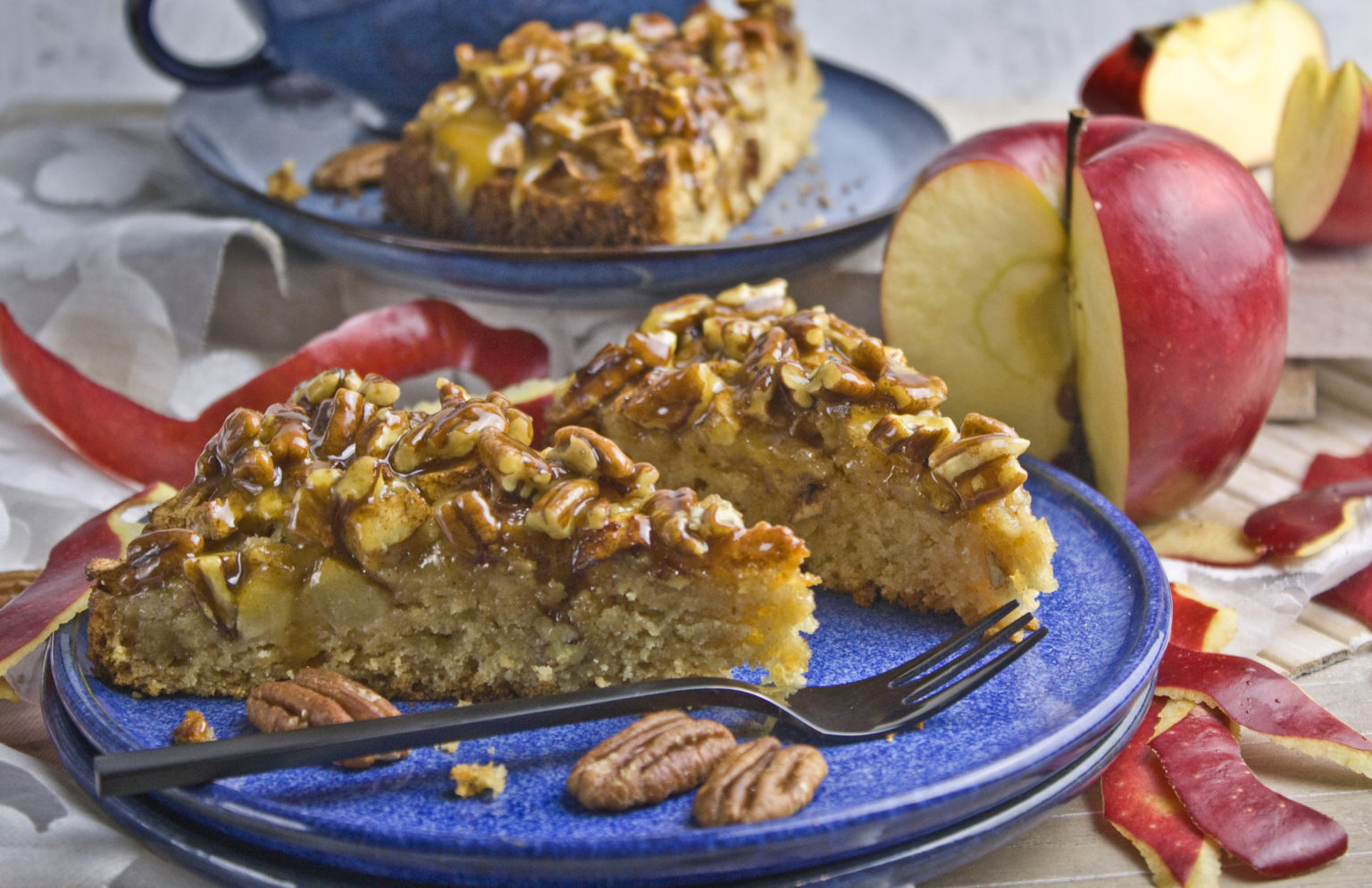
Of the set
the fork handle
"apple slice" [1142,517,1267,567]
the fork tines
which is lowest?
"apple slice" [1142,517,1267,567]

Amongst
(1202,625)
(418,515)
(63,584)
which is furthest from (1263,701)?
(63,584)

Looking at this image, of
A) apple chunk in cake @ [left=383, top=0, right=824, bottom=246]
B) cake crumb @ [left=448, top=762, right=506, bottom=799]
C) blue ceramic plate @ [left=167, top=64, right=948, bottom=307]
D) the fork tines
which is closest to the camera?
cake crumb @ [left=448, top=762, right=506, bottom=799]

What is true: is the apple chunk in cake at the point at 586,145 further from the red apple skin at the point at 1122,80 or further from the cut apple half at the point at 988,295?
the red apple skin at the point at 1122,80

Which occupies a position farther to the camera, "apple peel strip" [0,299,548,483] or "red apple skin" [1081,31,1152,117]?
"red apple skin" [1081,31,1152,117]

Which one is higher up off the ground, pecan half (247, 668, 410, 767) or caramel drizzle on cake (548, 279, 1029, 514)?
caramel drizzle on cake (548, 279, 1029, 514)

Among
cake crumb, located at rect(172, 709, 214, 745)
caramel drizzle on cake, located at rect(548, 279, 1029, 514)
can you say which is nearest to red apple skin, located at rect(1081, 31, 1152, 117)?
caramel drizzle on cake, located at rect(548, 279, 1029, 514)

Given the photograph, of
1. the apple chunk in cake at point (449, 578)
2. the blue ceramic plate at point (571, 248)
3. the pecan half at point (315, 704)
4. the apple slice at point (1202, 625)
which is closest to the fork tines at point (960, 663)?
the apple chunk in cake at point (449, 578)

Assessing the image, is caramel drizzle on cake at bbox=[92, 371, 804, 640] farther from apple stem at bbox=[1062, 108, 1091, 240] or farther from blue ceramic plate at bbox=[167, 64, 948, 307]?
apple stem at bbox=[1062, 108, 1091, 240]
